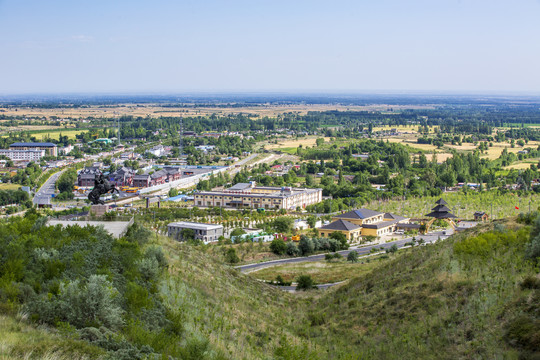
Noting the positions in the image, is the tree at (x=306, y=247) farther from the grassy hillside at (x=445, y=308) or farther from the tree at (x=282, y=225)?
the grassy hillside at (x=445, y=308)

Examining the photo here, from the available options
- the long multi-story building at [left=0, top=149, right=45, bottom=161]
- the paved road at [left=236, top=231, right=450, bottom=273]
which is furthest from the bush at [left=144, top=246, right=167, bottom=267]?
the long multi-story building at [left=0, top=149, right=45, bottom=161]

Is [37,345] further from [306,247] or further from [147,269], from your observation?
[306,247]

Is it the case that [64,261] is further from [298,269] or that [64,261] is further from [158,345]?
[298,269]

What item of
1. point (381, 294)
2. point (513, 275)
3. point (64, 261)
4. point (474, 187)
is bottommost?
point (474, 187)

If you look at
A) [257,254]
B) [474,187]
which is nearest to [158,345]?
[257,254]

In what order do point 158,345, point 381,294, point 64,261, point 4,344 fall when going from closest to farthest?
1. point 4,344
2. point 158,345
3. point 64,261
4. point 381,294

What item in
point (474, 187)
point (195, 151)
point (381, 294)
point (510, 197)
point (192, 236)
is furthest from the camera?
point (195, 151)

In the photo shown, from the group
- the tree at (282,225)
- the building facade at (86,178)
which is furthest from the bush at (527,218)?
the building facade at (86,178)
